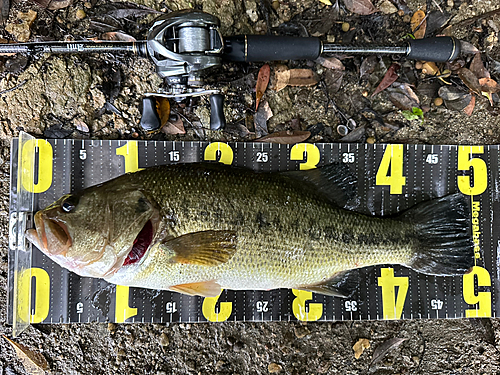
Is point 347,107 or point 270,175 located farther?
point 347,107

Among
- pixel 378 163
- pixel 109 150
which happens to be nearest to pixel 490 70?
pixel 378 163

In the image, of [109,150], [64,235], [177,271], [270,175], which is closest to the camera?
[64,235]

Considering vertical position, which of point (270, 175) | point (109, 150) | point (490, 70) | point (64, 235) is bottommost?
point (64, 235)

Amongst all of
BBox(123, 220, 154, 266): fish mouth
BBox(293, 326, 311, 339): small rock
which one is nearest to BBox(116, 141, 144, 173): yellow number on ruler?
BBox(123, 220, 154, 266): fish mouth

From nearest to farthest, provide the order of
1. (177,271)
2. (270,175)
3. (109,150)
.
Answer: (177,271)
(270,175)
(109,150)

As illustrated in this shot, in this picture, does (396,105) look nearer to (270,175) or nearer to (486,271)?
(270,175)

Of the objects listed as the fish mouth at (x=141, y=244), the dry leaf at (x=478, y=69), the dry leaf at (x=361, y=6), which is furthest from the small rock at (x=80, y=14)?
the dry leaf at (x=478, y=69)
